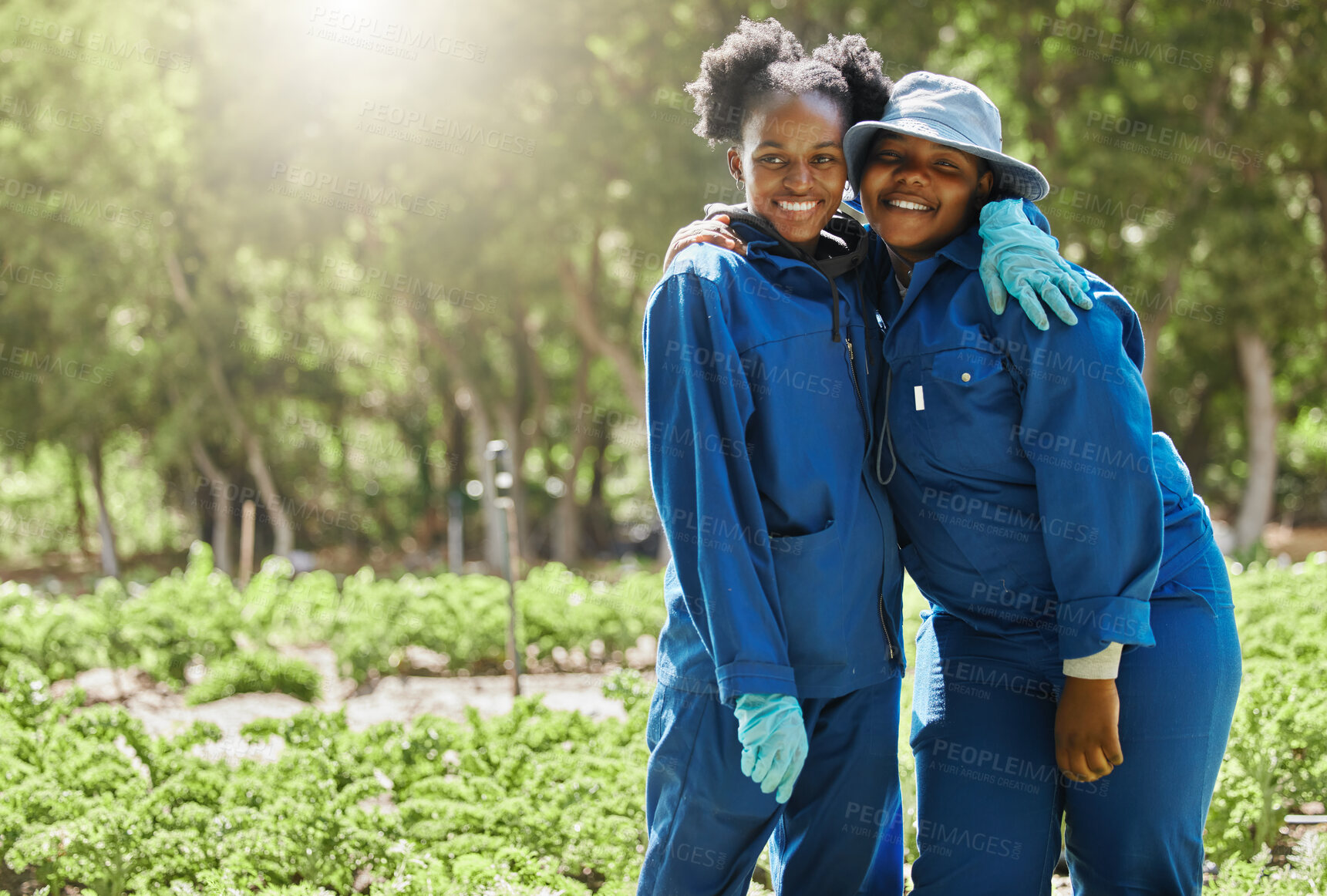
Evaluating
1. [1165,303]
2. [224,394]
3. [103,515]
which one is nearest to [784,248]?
[1165,303]

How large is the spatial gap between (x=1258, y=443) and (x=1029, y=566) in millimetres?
12719

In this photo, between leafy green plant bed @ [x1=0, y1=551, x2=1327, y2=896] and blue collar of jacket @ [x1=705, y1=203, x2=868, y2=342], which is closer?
blue collar of jacket @ [x1=705, y1=203, x2=868, y2=342]

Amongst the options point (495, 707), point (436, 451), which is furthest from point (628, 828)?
point (436, 451)

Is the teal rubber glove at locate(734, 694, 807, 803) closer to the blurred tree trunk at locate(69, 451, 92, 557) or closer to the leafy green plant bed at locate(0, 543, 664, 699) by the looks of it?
the leafy green plant bed at locate(0, 543, 664, 699)

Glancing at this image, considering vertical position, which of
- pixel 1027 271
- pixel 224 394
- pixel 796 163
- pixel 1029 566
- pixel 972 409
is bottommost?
pixel 1029 566

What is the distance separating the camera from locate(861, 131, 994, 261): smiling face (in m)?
2.27

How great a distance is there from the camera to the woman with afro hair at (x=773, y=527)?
2010 millimetres

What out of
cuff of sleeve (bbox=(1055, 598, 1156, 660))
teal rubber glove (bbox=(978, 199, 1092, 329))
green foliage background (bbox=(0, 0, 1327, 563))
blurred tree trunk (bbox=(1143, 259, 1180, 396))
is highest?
green foliage background (bbox=(0, 0, 1327, 563))

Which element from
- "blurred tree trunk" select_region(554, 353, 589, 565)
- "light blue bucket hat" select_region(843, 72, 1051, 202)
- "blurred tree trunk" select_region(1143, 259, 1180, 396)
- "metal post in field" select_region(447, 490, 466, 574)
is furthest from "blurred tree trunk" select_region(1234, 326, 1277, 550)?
"light blue bucket hat" select_region(843, 72, 1051, 202)

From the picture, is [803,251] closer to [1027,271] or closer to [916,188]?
[916,188]

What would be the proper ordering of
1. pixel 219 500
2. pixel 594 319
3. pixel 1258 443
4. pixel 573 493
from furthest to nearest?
pixel 219 500 → pixel 573 493 → pixel 594 319 → pixel 1258 443

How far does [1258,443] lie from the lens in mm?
13195

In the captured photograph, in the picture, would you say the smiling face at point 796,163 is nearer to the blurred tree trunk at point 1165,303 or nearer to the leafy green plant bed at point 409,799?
the leafy green plant bed at point 409,799

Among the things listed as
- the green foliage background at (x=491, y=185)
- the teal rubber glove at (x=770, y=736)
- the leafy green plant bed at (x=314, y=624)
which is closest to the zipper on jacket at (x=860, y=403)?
the teal rubber glove at (x=770, y=736)
